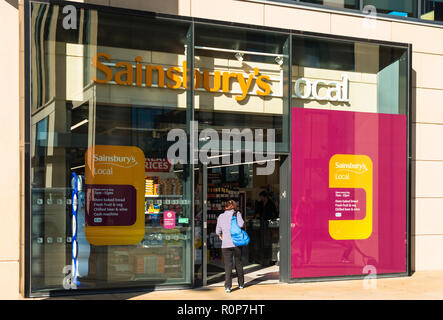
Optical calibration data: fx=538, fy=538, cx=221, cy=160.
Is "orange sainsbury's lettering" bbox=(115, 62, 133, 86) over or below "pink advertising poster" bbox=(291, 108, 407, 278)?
over

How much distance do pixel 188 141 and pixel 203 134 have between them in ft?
1.27

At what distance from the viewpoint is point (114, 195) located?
9852 mm

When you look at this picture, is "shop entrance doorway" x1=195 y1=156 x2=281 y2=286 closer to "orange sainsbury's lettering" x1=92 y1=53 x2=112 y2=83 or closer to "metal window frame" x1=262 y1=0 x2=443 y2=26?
"orange sainsbury's lettering" x1=92 y1=53 x2=112 y2=83

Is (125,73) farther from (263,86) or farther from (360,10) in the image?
(360,10)

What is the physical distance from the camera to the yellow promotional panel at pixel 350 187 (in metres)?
11.3

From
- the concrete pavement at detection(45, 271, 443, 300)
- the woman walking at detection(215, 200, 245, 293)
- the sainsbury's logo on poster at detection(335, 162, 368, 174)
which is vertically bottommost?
the concrete pavement at detection(45, 271, 443, 300)

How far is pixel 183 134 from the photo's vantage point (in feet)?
33.9

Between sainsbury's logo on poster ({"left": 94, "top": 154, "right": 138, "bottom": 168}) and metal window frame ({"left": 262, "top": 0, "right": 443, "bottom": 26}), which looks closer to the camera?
sainsbury's logo on poster ({"left": 94, "top": 154, "right": 138, "bottom": 168})

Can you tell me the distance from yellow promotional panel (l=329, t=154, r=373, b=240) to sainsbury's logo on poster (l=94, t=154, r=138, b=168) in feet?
13.7

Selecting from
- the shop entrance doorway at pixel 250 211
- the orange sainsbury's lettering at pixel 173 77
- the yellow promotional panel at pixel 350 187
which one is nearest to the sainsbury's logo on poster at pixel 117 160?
the orange sainsbury's lettering at pixel 173 77

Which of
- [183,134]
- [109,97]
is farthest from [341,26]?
[109,97]

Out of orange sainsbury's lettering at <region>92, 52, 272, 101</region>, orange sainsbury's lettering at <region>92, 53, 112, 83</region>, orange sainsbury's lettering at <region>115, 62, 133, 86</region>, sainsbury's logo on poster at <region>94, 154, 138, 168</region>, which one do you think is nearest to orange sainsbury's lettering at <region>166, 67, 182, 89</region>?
orange sainsbury's lettering at <region>92, 52, 272, 101</region>

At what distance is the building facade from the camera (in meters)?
9.54
